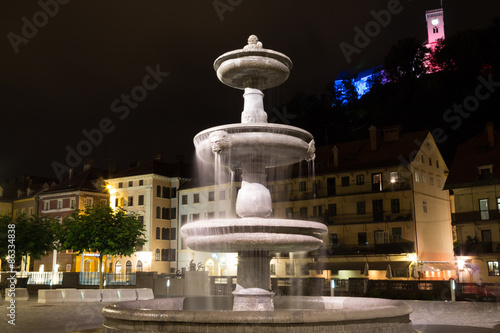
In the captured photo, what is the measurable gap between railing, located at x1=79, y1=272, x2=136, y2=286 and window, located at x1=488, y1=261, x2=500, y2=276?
84.6 feet

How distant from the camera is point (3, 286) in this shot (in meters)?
29.9

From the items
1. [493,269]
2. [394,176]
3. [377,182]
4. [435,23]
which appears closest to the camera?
[493,269]

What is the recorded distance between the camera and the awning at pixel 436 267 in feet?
144

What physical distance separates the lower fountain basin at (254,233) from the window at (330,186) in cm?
4237

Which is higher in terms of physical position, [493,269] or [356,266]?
[356,266]

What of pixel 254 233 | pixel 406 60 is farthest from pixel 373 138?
pixel 254 233

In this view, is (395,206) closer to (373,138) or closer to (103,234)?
(373,138)

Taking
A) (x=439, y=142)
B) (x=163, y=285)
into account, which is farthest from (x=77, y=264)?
(x=439, y=142)

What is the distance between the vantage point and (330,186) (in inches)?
2067

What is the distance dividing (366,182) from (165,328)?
43514 millimetres

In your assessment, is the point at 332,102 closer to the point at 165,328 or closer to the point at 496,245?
the point at 496,245

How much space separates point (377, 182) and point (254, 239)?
41050 mm

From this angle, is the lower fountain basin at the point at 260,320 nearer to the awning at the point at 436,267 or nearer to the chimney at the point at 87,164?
the awning at the point at 436,267

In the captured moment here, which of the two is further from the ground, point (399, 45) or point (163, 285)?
point (399, 45)
